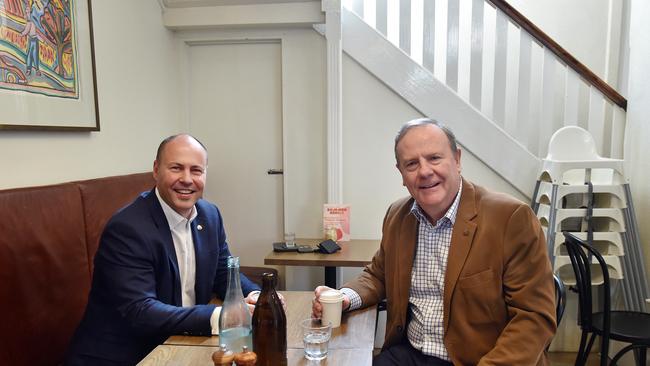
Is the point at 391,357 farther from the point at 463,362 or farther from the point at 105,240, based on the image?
the point at 105,240

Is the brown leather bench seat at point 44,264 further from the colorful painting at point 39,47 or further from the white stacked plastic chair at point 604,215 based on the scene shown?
the white stacked plastic chair at point 604,215

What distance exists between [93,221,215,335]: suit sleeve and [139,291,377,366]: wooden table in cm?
6

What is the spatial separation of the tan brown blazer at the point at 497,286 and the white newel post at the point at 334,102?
1588 millimetres

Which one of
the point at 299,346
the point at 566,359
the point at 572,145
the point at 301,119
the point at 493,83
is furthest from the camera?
the point at 301,119

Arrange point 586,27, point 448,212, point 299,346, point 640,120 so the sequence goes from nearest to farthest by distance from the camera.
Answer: point 299,346, point 448,212, point 640,120, point 586,27

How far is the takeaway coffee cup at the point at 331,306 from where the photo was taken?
139 centimetres

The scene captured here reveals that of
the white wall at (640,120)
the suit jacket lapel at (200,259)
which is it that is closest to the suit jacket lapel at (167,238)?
the suit jacket lapel at (200,259)

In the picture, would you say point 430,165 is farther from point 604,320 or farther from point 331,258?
point 604,320

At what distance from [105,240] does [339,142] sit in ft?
6.00

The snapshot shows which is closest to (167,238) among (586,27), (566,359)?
(566,359)

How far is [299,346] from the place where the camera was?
1.27m

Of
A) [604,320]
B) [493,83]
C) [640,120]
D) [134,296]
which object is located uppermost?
[493,83]

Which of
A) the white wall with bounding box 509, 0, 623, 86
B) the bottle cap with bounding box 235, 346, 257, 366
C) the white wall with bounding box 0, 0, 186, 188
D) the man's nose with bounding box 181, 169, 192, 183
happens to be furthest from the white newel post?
the bottle cap with bounding box 235, 346, 257, 366

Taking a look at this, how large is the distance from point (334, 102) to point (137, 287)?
1.95 m
